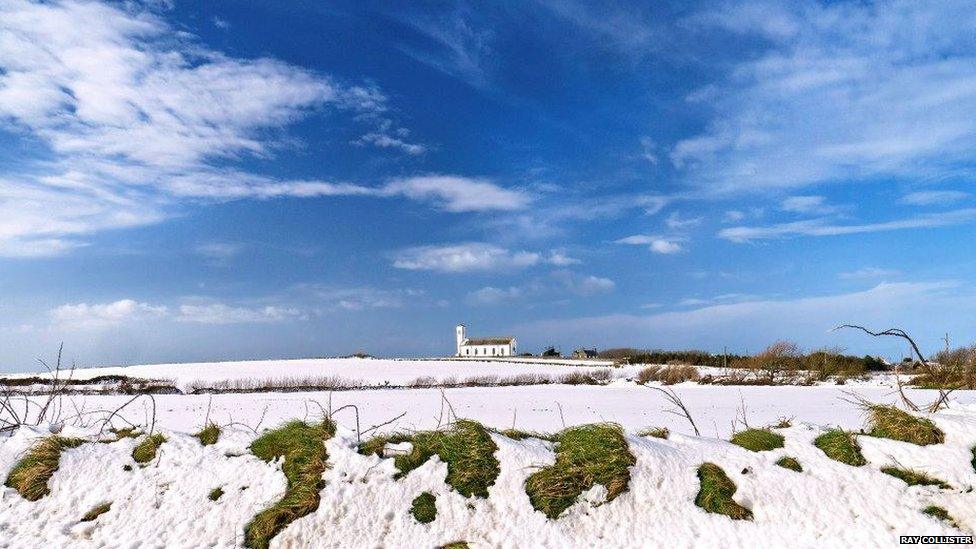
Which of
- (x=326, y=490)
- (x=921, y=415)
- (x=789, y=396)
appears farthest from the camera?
(x=789, y=396)

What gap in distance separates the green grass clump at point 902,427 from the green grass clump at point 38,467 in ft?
27.9

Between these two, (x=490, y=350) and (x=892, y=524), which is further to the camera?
(x=490, y=350)

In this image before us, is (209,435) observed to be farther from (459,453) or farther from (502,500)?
(502,500)

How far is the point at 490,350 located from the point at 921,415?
77758 millimetres

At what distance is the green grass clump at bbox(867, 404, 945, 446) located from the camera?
6371 millimetres

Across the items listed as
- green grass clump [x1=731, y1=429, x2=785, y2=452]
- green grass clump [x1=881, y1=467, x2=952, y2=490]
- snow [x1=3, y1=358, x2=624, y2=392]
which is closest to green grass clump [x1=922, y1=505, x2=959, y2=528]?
green grass clump [x1=881, y1=467, x2=952, y2=490]

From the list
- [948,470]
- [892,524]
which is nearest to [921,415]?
[948,470]

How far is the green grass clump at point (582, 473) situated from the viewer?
572 cm

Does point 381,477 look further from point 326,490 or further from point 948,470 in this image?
point 948,470

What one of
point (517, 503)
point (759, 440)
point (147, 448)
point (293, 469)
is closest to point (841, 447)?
point (759, 440)

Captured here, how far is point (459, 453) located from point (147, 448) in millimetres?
3413

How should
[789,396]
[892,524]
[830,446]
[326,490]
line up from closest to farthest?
[892,524]
[326,490]
[830,446]
[789,396]

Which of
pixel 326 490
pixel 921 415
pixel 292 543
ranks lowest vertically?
pixel 292 543

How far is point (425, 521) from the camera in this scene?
5637mm
